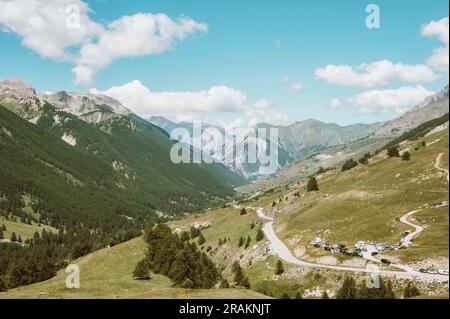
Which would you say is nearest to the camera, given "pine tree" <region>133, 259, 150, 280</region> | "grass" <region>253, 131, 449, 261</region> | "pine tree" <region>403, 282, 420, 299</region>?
"pine tree" <region>403, 282, 420, 299</region>

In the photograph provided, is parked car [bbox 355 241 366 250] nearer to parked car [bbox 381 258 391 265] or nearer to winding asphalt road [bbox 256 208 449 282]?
parked car [bbox 381 258 391 265]

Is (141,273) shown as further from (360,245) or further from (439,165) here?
(439,165)

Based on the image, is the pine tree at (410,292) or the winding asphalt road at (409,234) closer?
the pine tree at (410,292)

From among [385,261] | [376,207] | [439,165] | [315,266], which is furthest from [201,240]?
[385,261]

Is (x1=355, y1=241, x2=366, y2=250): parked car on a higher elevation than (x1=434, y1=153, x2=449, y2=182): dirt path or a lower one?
lower

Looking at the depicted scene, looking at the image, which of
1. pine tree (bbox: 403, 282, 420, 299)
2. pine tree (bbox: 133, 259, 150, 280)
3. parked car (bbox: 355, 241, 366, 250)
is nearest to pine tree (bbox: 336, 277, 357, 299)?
pine tree (bbox: 403, 282, 420, 299)

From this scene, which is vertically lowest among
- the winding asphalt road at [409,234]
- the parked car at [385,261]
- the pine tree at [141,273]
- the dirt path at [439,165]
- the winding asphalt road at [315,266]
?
the pine tree at [141,273]

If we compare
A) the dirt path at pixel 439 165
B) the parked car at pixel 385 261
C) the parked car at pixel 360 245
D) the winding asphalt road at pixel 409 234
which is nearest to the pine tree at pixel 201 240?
the parked car at pixel 360 245

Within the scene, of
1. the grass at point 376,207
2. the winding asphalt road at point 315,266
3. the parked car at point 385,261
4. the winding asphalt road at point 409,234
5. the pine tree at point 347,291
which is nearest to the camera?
the pine tree at point 347,291

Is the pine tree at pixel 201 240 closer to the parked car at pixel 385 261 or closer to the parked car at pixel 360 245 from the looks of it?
the parked car at pixel 360 245
